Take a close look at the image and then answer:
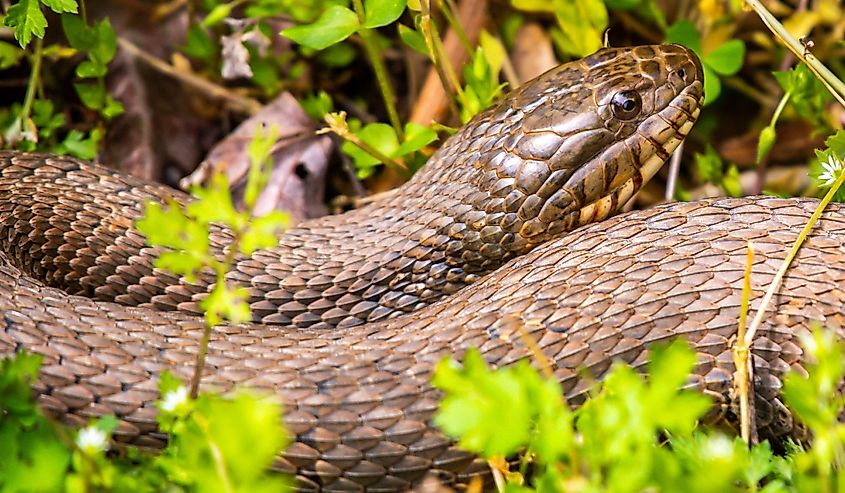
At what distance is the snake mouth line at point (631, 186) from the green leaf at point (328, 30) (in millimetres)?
1265

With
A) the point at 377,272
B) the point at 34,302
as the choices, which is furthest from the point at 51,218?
the point at 377,272

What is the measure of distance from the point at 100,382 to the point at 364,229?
1377mm

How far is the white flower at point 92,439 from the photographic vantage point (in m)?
2.64

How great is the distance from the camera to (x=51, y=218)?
4.11 m

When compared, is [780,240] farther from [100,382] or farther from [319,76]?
[319,76]

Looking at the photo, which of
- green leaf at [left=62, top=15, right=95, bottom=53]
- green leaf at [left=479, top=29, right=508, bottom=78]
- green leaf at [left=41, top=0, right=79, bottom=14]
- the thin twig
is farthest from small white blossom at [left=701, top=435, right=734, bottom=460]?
green leaf at [left=62, top=15, right=95, bottom=53]

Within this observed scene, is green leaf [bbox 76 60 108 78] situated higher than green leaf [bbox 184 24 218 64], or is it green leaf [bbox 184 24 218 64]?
green leaf [bbox 184 24 218 64]

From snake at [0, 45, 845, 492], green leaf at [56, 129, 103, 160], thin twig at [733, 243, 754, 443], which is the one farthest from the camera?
green leaf at [56, 129, 103, 160]

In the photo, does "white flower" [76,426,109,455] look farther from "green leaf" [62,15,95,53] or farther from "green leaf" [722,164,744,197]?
"green leaf" [722,164,744,197]

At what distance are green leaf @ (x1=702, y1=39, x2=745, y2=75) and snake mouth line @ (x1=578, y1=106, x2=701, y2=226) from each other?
846 millimetres

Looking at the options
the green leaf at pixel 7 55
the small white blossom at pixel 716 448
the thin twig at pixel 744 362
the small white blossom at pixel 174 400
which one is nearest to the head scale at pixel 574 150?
the thin twig at pixel 744 362

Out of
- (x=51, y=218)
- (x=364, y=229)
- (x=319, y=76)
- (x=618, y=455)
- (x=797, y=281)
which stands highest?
(x=319, y=76)

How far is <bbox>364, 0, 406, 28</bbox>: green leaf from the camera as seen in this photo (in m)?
3.97

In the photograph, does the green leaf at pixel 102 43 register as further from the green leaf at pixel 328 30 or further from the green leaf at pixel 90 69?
the green leaf at pixel 328 30
